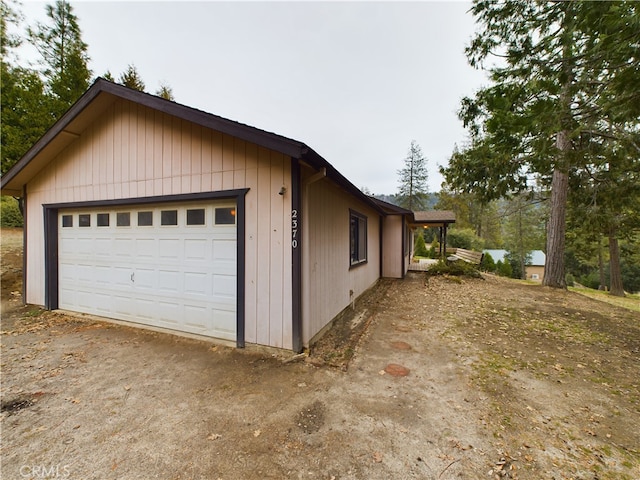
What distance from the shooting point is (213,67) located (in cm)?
1130

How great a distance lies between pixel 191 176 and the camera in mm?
4297

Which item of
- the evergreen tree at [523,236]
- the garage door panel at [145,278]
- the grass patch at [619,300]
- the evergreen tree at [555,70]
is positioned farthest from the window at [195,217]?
the evergreen tree at [523,236]

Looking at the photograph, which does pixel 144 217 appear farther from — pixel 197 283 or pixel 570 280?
pixel 570 280

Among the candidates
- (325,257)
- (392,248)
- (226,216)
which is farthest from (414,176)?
(226,216)

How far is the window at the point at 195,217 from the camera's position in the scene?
4379 millimetres

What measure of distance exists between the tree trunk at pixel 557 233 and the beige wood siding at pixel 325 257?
7911mm

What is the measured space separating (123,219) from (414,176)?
34541 mm

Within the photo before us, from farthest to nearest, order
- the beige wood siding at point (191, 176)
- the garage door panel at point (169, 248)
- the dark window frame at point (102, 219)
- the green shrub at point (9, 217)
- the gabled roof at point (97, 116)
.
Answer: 1. the green shrub at point (9, 217)
2. the dark window frame at point (102, 219)
3. the garage door panel at point (169, 248)
4. the beige wood siding at point (191, 176)
5. the gabled roof at point (97, 116)

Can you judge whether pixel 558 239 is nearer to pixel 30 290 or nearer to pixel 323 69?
pixel 323 69

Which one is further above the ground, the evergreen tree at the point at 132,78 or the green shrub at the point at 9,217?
the evergreen tree at the point at 132,78

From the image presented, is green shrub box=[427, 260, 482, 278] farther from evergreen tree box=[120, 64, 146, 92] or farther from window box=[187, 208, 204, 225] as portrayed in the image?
evergreen tree box=[120, 64, 146, 92]

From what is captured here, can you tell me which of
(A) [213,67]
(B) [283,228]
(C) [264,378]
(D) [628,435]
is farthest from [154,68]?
(D) [628,435]

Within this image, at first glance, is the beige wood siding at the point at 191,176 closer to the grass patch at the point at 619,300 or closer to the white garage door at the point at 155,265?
the white garage door at the point at 155,265

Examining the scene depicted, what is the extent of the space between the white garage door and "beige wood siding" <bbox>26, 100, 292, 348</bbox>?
396 mm
